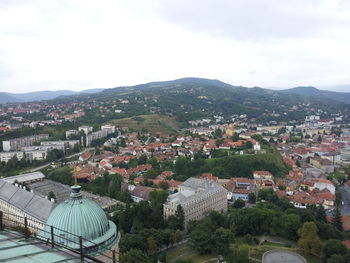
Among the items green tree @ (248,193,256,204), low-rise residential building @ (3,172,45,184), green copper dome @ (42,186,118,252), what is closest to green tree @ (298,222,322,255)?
green tree @ (248,193,256,204)

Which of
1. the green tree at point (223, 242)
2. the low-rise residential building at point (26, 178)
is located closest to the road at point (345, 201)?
the green tree at point (223, 242)

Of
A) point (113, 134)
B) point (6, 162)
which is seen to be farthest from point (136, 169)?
point (113, 134)

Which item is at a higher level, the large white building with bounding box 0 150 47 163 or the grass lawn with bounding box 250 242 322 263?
the large white building with bounding box 0 150 47 163

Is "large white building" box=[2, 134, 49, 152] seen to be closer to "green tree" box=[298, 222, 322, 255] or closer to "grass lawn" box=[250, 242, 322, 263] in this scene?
"grass lawn" box=[250, 242, 322, 263]

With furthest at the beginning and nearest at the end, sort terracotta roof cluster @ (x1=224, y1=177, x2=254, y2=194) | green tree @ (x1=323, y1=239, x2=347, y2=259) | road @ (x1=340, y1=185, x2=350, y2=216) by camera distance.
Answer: terracotta roof cluster @ (x1=224, y1=177, x2=254, y2=194)
road @ (x1=340, y1=185, x2=350, y2=216)
green tree @ (x1=323, y1=239, x2=347, y2=259)

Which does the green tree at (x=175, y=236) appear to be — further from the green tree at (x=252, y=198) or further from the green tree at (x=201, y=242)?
the green tree at (x=252, y=198)

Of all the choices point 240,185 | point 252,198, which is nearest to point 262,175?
point 240,185

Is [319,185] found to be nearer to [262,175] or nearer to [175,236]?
[262,175]
